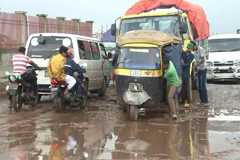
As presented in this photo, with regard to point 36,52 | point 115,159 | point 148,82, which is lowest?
point 115,159

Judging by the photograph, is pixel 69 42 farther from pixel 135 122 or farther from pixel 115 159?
pixel 115 159

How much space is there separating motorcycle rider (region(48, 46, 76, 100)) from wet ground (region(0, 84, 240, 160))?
742mm

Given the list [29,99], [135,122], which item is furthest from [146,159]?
[29,99]

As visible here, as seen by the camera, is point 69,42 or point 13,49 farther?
point 13,49

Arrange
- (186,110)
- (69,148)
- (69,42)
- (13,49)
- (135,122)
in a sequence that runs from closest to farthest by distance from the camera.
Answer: (69,148) → (135,122) → (186,110) → (69,42) → (13,49)

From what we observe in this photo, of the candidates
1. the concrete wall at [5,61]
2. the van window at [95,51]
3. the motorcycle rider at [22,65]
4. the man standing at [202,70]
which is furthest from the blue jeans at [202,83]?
the concrete wall at [5,61]

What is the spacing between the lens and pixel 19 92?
833 centimetres

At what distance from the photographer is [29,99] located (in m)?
8.55

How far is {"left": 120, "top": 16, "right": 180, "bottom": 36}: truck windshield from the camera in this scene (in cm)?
964

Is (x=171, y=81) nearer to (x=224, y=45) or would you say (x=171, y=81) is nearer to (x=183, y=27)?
(x=183, y=27)

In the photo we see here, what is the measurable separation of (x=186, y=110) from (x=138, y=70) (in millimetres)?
2020

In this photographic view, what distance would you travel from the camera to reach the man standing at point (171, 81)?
719 centimetres

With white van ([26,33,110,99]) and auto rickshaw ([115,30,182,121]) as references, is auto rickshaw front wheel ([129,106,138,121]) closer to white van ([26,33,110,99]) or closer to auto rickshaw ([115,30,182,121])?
auto rickshaw ([115,30,182,121])

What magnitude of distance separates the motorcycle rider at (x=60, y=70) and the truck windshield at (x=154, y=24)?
105 inches
